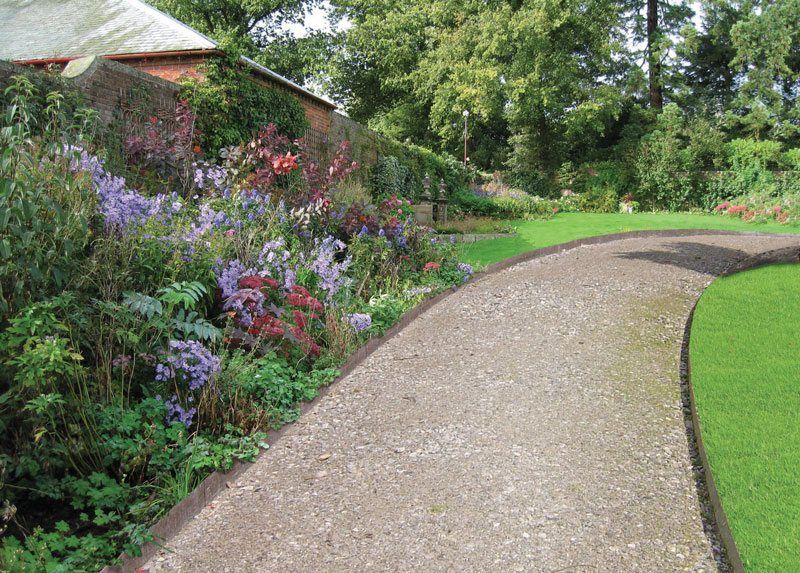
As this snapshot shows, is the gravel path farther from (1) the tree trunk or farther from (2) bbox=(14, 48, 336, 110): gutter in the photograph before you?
(1) the tree trunk

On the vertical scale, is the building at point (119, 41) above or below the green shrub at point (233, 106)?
above

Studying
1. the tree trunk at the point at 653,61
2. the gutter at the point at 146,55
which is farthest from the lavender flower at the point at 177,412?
the tree trunk at the point at 653,61

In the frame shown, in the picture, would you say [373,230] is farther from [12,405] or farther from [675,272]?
[12,405]

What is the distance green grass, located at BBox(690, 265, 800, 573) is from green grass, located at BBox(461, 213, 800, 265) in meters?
3.85

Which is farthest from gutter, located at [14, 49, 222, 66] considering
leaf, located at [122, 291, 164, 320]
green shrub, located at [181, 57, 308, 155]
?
leaf, located at [122, 291, 164, 320]

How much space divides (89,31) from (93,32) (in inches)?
6.3

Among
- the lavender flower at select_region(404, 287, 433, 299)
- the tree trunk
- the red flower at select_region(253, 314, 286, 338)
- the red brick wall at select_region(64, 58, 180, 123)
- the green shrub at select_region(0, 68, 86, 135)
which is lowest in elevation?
the lavender flower at select_region(404, 287, 433, 299)

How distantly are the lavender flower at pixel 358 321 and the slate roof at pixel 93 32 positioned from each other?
6.26m

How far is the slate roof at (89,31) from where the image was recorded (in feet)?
36.1

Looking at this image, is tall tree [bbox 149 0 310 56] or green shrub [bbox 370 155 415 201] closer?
green shrub [bbox 370 155 415 201]

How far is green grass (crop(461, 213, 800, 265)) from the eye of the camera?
10.1 m

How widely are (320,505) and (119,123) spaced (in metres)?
4.83

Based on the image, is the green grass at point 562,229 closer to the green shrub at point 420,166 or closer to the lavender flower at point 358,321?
the green shrub at point 420,166

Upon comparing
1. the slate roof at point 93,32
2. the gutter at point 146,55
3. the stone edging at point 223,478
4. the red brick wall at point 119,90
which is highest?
the slate roof at point 93,32
